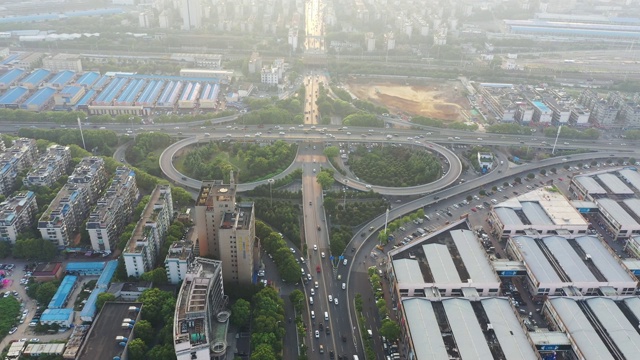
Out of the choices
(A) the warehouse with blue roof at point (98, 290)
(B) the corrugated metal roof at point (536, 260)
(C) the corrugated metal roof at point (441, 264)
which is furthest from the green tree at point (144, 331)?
(B) the corrugated metal roof at point (536, 260)

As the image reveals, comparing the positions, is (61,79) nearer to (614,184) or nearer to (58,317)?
(58,317)

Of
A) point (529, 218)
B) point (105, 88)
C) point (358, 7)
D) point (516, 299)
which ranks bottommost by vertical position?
point (516, 299)

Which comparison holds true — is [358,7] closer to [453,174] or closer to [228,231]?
[453,174]

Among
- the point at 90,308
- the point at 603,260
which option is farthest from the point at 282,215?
the point at 603,260

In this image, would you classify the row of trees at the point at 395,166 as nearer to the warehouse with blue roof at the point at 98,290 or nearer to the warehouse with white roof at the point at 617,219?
the warehouse with white roof at the point at 617,219

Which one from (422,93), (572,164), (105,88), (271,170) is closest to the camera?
(271,170)

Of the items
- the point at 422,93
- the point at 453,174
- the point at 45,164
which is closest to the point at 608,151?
the point at 453,174

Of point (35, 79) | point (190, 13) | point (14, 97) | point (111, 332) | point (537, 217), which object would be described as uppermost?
point (190, 13)

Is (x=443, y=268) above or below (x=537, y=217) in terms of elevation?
below
